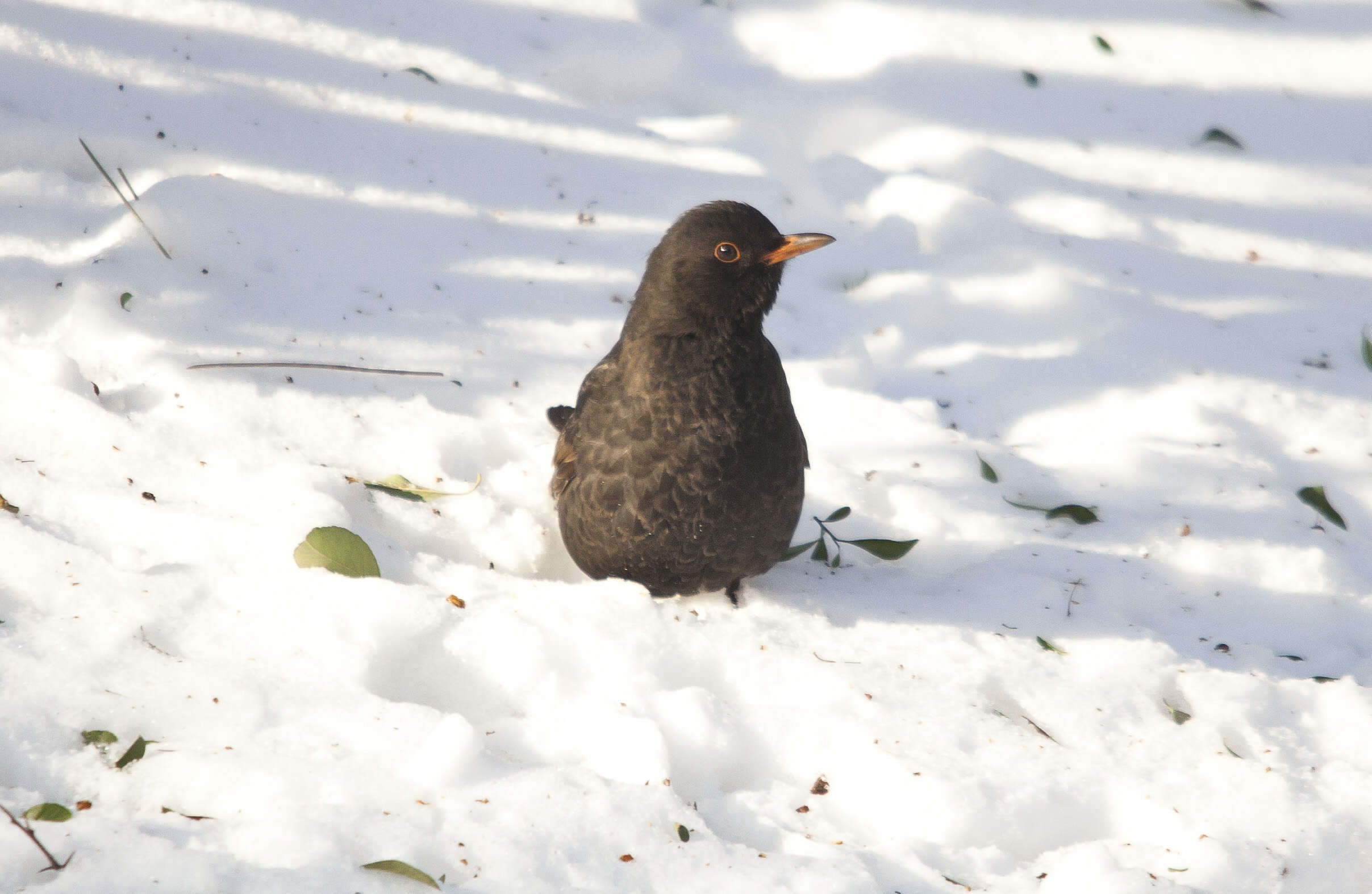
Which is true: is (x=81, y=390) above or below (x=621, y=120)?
below

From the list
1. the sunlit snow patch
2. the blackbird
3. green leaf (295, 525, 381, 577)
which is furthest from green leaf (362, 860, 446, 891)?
the sunlit snow patch

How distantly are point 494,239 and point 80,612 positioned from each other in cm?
270

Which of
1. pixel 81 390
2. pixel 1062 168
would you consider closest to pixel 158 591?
pixel 81 390

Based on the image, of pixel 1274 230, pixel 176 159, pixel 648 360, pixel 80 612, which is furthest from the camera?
pixel 1274 230

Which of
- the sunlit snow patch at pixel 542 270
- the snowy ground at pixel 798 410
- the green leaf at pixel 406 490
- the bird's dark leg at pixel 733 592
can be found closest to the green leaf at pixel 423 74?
the snowy ground at pixel 798 410

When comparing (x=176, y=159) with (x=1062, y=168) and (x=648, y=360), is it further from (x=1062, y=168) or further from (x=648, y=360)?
(x=1062, y=168)

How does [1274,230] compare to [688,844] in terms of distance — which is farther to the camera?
[1274,230]

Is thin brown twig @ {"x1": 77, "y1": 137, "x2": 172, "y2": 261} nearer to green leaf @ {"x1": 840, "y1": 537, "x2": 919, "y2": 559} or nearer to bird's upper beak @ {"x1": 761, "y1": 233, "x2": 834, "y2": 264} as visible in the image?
bird's upper beak @ {"x1": 761, "y1": 233, "x2": 834, "y2": 264}

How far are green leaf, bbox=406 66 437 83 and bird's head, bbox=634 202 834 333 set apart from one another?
2680mm

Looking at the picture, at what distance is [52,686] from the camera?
7.80 feet

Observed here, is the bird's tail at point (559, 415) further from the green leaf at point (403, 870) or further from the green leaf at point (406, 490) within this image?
the green leaf at point (403, 870)

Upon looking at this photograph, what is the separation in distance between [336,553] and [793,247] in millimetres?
1593

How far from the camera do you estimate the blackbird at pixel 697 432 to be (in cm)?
318

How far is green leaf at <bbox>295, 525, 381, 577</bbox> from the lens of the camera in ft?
9.78
